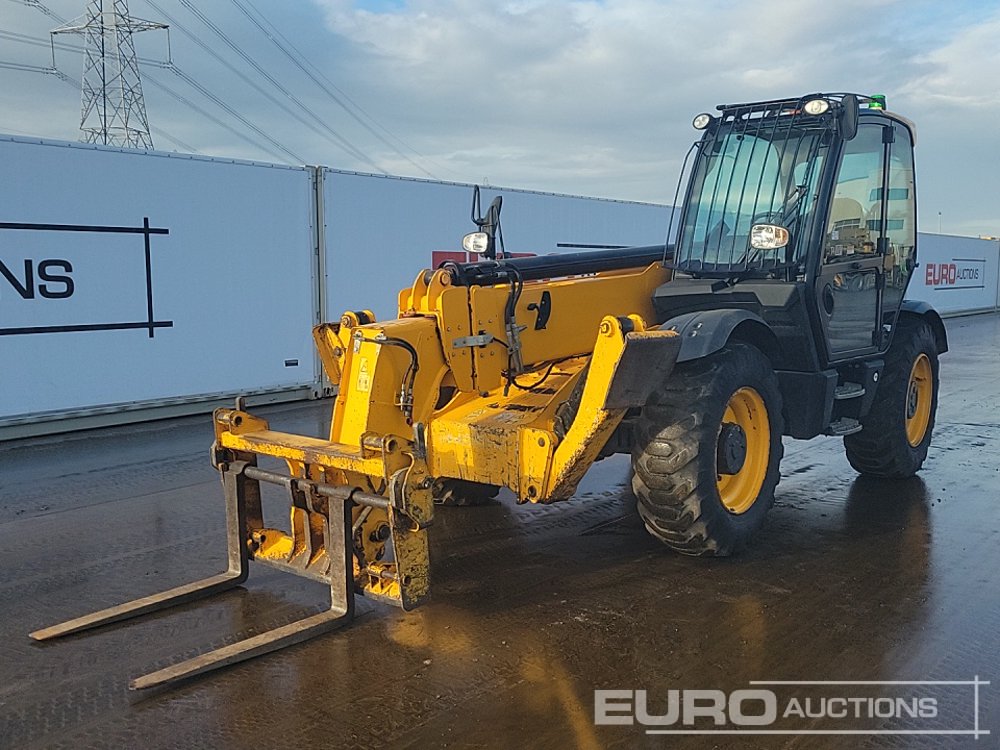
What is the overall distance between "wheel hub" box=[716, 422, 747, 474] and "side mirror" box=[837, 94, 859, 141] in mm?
1993

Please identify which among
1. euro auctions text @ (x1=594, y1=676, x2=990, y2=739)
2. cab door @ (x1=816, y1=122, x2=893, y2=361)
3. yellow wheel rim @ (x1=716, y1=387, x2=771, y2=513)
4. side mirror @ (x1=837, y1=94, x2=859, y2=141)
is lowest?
euro auctions text @ (x1=594, y1=676, x2=990, y2=739)

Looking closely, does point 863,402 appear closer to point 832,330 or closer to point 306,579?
point 832,330

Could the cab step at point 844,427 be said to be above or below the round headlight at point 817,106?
below

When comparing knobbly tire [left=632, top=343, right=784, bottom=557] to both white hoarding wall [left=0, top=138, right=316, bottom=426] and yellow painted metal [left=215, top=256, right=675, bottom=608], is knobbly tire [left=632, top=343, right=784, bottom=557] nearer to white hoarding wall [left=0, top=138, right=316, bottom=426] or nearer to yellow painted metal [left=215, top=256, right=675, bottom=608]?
yellow painted metal [left=215, top=256, right=675, bottom=608]

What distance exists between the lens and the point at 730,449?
5039 millimetres

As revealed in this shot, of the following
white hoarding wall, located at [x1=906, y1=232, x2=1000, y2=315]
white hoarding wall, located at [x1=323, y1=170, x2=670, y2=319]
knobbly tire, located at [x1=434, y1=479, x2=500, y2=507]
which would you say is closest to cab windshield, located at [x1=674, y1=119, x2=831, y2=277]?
knobbly tire, located at [x1=434, y1=479, x2=500, y2=507]

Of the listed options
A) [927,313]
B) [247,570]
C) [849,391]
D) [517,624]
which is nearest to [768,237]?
[849,391]

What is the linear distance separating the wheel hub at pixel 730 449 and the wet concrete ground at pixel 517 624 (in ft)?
1.71

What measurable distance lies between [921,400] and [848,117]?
9.09ft

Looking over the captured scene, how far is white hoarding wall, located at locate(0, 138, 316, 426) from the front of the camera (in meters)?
8.83

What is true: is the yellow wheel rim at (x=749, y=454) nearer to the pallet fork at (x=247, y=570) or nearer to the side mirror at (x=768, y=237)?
the side mirror at (x=768, y=237)

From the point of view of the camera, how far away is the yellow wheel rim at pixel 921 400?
7.22 meters

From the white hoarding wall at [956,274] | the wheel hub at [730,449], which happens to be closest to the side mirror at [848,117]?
the wheel hub at [730,449]

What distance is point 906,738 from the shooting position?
325 cm
